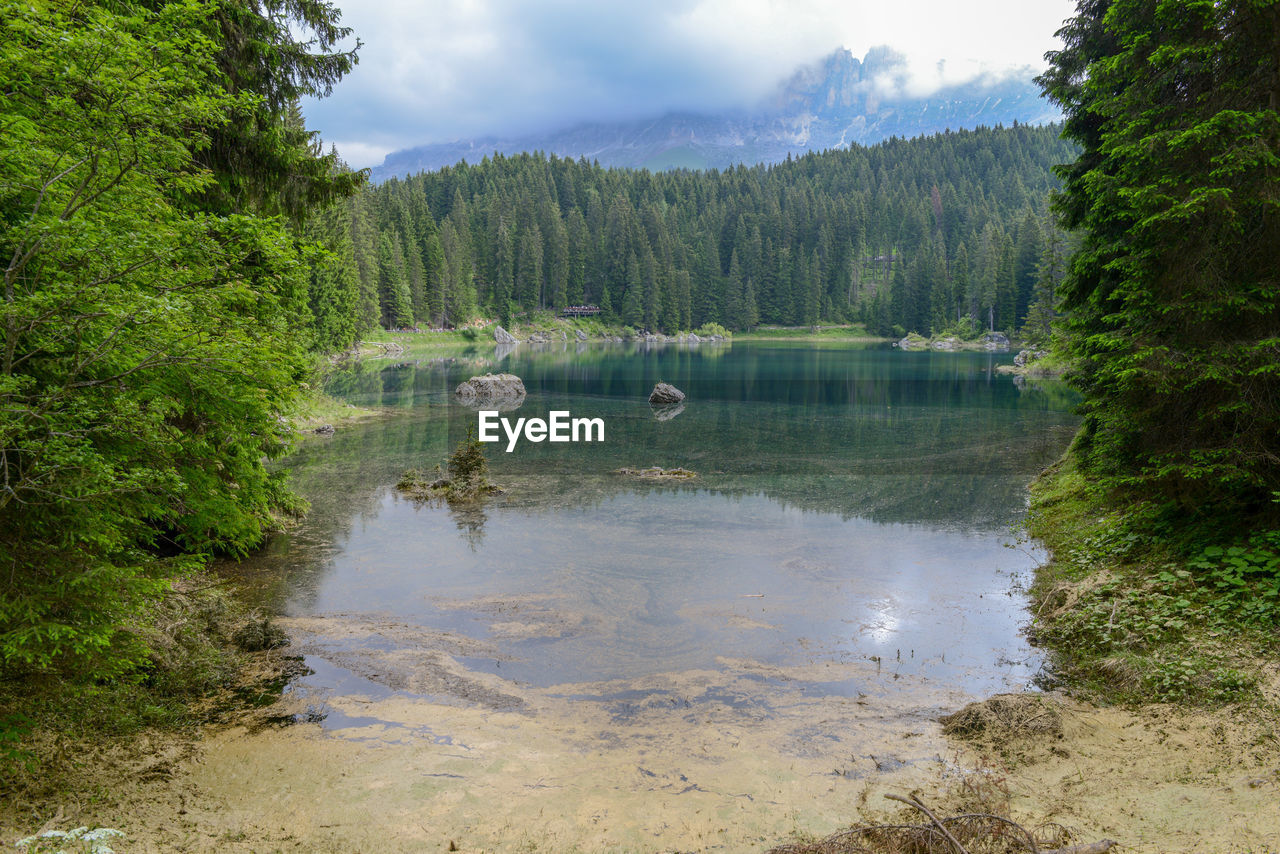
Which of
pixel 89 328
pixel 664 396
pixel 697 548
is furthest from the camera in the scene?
pixel 664 396

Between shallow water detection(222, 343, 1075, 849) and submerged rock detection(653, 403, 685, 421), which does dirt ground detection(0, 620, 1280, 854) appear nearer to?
shallow water detection(222, 343, 1075, 849)

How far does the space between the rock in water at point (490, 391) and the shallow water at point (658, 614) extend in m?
13.5

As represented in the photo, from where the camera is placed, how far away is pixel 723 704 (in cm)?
844

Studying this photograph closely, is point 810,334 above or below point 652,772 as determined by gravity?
above

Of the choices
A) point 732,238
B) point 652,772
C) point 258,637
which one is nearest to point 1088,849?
point 652,772

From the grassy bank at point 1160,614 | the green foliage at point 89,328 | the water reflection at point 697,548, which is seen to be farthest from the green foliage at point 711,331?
the green foliage at point 89,328

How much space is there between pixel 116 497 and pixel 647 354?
7940cm

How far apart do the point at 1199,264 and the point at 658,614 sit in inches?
350

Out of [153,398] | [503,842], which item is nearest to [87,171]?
[153,398]

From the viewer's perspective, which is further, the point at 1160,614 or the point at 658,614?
the point at 658,614

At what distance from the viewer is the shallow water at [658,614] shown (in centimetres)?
712

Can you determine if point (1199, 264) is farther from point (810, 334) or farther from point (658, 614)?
point (810, 334)

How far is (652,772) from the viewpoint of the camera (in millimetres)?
6844

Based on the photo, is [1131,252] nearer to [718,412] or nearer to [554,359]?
[718,412]
